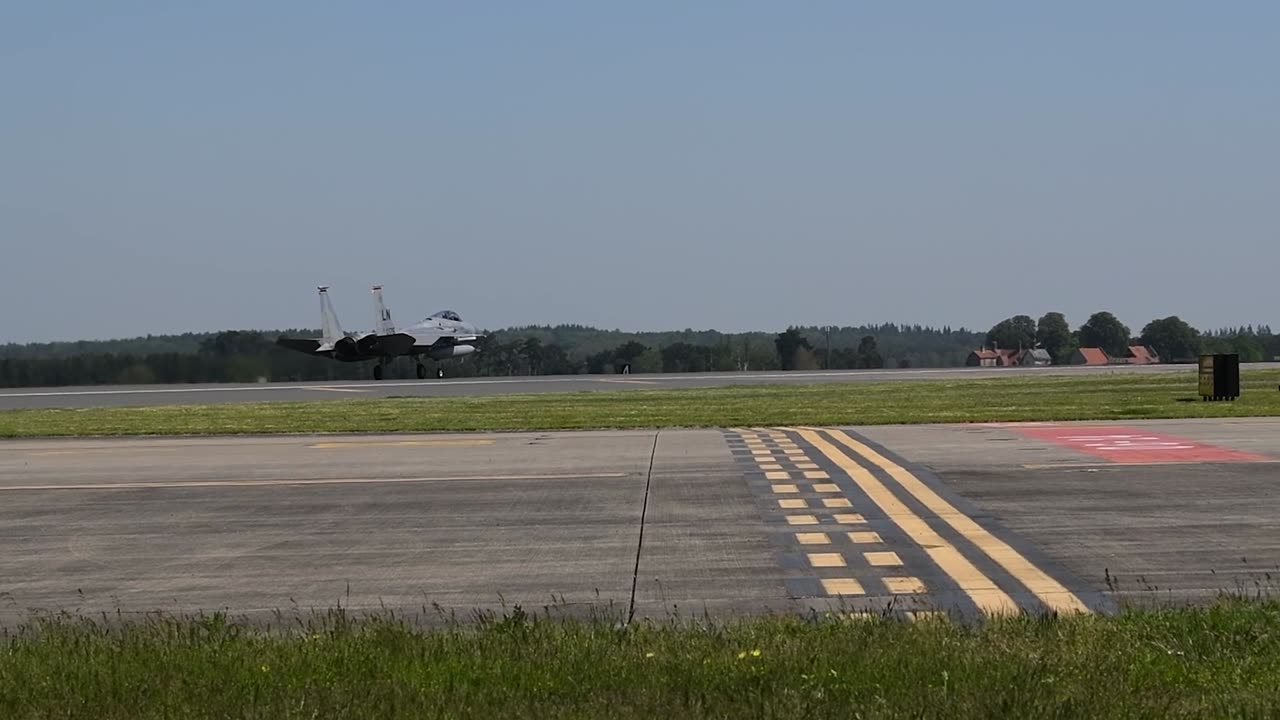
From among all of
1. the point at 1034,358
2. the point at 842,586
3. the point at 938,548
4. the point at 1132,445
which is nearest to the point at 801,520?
the point at 938,548

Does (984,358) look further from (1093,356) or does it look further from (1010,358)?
(1093,356)

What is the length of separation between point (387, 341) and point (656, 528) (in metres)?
72.2

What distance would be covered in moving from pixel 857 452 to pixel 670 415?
1394 cm

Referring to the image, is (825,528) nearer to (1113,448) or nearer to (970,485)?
(970,485)

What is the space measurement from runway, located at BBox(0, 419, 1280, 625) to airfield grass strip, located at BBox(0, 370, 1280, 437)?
26.9 ft

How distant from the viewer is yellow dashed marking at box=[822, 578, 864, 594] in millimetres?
10062

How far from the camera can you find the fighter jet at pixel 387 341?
8219 centimetres

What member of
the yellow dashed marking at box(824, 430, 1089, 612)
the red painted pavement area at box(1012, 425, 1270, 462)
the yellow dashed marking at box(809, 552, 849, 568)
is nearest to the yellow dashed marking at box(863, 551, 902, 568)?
the yellow dashed marking at box(809, 552, 849, 568)

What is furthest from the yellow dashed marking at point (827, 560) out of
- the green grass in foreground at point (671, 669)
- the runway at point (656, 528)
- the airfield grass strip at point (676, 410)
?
the airfield grass strip at point (676, 410)

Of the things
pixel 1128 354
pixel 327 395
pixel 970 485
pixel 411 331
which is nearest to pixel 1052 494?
pixel 970 485

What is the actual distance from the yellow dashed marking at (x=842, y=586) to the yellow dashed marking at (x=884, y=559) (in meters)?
0.72

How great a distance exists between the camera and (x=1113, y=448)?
21.5 metres

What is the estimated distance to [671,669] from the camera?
7.20m

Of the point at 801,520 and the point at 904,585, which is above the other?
the point at 801,520
